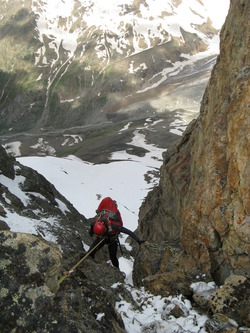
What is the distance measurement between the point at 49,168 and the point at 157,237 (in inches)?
1962

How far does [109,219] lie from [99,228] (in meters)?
0.45

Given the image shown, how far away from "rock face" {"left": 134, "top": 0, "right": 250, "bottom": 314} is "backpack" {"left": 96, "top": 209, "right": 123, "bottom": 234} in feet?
5.03

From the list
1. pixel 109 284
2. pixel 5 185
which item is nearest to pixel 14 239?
pixel 109 284

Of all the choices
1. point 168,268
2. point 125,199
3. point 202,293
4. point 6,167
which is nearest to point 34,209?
point 6,167

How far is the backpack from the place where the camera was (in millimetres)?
10055

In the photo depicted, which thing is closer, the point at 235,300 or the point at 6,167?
the point at 235,300

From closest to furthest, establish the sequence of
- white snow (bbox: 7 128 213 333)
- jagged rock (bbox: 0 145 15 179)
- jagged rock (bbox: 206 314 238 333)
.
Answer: jagged rock (bbox: 206 314 238 333)
white snow (bbox: 7 128 213 333)
jagged rock (bbox: 0 145 15 179)

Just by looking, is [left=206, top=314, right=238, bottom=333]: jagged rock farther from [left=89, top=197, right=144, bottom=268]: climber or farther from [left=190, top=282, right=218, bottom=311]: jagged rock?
[left=89, top=197, right=144, bottom=268]: climber

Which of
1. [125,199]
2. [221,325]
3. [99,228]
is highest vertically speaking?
[221,325]

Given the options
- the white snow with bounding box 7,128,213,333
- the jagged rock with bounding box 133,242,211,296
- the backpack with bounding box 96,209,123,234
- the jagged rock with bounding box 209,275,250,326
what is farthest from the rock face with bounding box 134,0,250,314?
the backpack with bounding box 96,209,123,234

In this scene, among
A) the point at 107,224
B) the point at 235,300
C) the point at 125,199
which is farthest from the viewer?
the point at 125,199

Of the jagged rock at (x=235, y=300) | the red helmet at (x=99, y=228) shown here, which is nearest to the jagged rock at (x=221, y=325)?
the jagged rock at (x=235, y=300)

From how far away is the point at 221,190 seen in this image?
8.86 m

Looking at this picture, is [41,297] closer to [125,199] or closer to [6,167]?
[6,167]
